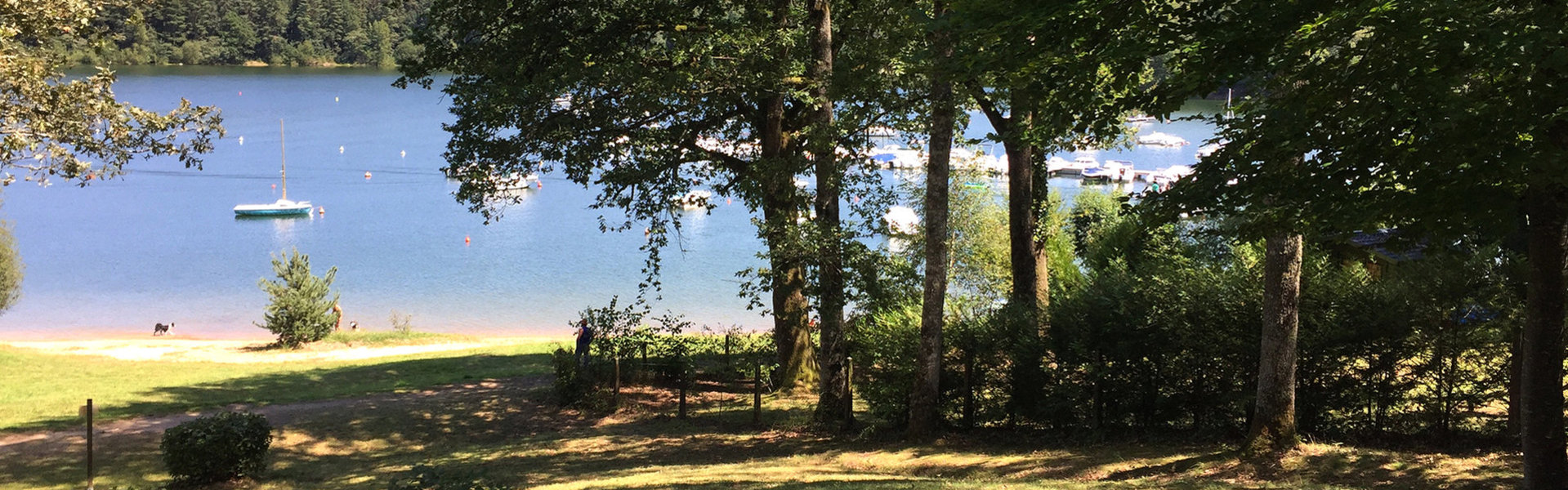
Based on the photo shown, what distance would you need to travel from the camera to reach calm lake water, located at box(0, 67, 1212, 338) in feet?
135

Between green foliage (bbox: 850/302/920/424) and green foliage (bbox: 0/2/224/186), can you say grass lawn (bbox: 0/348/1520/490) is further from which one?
green foliage (bbox: 0/2/224/186)

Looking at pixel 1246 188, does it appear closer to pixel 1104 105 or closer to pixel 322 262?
pixel 1104 105

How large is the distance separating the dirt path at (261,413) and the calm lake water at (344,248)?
10303 millimetres

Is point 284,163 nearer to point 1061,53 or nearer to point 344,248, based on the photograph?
point 344,248

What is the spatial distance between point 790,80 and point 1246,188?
7909mm

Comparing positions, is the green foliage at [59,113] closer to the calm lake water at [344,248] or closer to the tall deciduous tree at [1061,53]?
the tall deciduous tree at [1061,53]

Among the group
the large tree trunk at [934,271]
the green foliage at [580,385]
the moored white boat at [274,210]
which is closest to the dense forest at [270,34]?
the moored white boat at [274,210]

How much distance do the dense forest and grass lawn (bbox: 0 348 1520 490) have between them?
308ft

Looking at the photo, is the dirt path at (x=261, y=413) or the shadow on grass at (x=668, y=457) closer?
the shadow on grass at (x=668, y=457)

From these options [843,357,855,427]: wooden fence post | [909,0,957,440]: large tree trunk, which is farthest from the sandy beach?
[909,0,957,440]: large tree trunk

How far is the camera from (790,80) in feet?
47.5

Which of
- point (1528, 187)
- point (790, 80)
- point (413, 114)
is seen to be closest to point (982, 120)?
point (413, 114)

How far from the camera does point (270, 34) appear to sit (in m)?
122

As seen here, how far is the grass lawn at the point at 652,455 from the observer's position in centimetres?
1012
